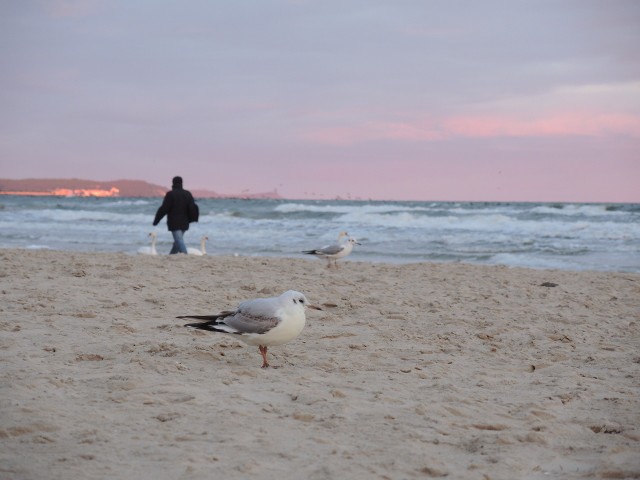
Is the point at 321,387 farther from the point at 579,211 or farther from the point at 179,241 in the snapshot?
the point at 579,211

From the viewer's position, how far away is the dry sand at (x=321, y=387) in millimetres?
3480

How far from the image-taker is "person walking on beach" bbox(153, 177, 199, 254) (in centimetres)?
1348

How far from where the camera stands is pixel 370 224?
3359 cm

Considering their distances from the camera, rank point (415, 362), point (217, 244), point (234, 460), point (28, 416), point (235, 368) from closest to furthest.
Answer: point (234, 460)
point (28, 416)
point (235, 368)
point (415, 362)
point (217, 244)

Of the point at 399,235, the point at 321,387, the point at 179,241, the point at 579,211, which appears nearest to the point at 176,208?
the point at 179,241

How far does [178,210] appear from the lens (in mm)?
13539

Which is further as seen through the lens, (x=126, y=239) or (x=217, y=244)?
(x=126, y=239)

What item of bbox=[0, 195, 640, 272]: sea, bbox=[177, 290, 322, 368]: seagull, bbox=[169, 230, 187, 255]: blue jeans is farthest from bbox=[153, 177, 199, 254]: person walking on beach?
bbox=[177, 290, 322, 368]: seagull

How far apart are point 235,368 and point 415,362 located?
4.72 feet

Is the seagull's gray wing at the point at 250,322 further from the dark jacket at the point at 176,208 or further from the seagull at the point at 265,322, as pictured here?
the dark jacket at the point at 176,208

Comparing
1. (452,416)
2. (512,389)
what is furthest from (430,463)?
(512,389)

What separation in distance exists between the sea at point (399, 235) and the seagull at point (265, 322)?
38.2 ft

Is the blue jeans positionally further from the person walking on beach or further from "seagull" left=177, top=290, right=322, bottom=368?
"seagull" left=177, top=290, right=322, bottom=368

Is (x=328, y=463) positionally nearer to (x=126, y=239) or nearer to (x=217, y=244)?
(x=217, y=244)
